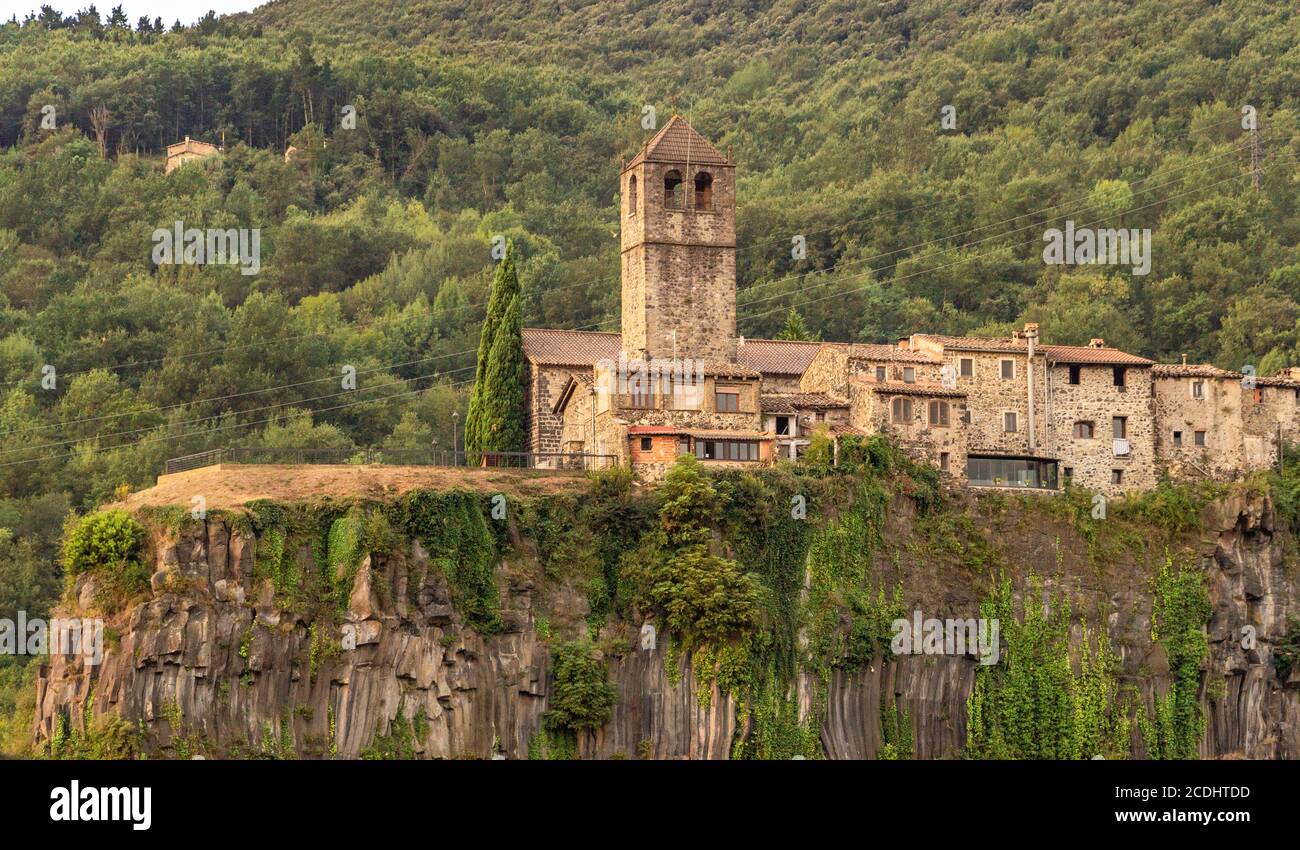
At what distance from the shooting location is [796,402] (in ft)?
260

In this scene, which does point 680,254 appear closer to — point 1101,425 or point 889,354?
point 889,354

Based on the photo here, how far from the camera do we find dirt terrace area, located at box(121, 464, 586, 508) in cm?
6912

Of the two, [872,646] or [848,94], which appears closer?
[872,646]

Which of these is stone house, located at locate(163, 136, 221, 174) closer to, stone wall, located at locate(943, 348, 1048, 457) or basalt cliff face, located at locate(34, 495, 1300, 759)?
stone wall, located at locate(943, 348, 1048, 457)

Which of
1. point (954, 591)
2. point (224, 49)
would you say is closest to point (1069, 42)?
point (224, 49)

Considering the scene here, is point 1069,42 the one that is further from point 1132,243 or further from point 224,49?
point 224,49

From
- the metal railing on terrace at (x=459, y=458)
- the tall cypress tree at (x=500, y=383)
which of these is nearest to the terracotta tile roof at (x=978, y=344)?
the metal railing on terrace at (x=459, y=458)

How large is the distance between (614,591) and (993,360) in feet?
56.9

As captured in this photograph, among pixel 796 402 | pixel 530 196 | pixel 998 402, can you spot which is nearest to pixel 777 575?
pixel 796 402

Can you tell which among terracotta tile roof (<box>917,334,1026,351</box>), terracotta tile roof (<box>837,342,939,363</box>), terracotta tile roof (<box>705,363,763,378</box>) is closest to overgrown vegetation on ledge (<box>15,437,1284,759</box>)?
terracotta tile roof (<box>705,363,763,378</box>)

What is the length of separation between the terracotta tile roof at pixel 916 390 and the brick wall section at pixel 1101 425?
4356 mm

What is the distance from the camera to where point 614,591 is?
236 feet

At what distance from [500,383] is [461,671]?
16.3 metres

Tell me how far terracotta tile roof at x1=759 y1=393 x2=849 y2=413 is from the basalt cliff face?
493 centimetres
